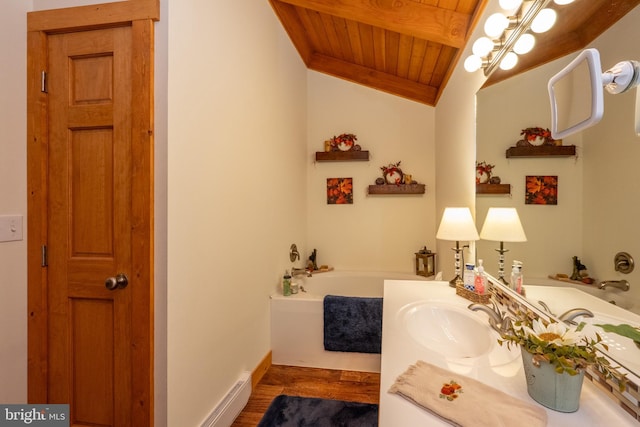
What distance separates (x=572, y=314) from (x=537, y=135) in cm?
65

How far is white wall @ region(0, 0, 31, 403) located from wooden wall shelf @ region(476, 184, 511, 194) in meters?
2.27

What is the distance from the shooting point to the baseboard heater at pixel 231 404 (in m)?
1.64

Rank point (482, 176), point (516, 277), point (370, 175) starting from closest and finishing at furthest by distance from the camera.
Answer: point (516, 277) → point (482, 176) → point (370, 175)

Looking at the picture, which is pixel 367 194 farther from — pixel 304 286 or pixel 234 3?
pixel 234 3

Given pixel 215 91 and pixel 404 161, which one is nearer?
pixel 215 91

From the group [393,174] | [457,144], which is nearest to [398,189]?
[393,174]

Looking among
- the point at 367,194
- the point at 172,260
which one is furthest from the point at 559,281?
the point at 367,194

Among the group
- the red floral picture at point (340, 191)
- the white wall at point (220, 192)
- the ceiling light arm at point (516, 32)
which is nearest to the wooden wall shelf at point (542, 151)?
the ceiling light arm at point (516, 32)

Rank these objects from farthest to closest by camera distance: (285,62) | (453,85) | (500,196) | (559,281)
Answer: (285,62) → (453,85) → (500,196) → (559,281)

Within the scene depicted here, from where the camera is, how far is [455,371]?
0.88m

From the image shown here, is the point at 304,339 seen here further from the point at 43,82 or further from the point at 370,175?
the point at 43,82

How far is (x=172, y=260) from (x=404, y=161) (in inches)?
110

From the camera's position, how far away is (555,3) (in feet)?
3.62

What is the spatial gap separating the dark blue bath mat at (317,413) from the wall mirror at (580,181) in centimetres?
123
